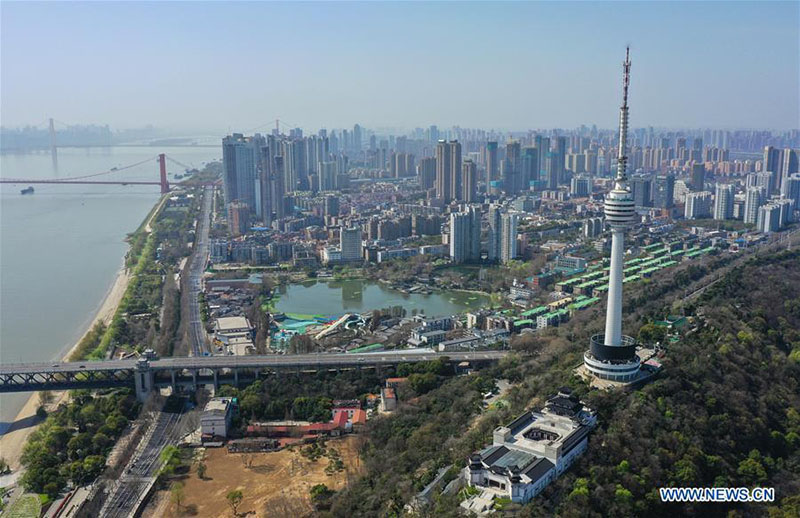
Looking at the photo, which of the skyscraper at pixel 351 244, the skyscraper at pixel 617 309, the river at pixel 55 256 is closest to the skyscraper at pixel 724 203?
the skyscraper at pixel 351 244

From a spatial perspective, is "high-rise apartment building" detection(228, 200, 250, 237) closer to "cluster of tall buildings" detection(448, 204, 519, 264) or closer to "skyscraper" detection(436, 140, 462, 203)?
"cluster of tall buildings" detection(448, 204, 519, 264)

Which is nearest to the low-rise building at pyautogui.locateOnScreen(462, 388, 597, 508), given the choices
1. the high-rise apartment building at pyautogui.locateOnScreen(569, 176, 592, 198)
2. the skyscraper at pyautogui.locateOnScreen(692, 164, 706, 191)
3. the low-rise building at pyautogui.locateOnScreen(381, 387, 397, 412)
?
the low-rise building at pyautogui.locateOnScreen(381, 387, 397, 412)

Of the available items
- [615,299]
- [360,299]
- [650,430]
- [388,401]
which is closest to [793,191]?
[360,299]

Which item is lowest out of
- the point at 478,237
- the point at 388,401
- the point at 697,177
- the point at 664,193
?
the point at 388,401

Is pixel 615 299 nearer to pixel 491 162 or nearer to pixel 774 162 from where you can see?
pixel 774 162

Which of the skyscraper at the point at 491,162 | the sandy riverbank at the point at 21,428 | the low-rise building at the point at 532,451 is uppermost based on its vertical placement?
the skyscraper at the point at 491,162

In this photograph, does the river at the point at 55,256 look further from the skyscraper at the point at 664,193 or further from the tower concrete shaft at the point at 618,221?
the skyscraper at the point at 664,193

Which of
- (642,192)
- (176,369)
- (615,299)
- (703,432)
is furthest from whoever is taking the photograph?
(642,192)
